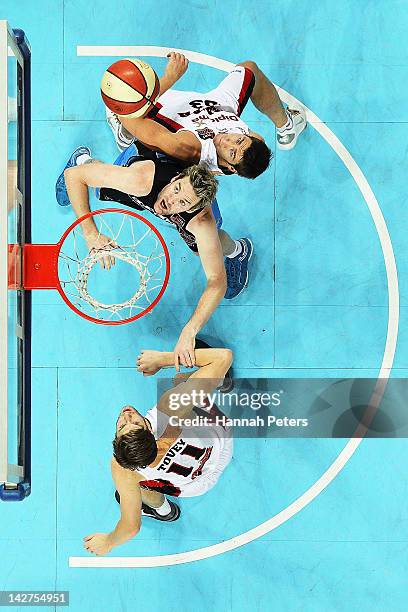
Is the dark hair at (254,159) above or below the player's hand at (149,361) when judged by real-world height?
above

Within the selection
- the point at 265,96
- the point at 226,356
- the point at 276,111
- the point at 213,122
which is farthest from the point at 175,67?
the point at 226,356

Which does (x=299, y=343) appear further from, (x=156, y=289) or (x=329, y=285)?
(x=156, y=289)

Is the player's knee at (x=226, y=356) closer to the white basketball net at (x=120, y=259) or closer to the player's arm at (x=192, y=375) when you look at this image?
the player's arm at (x=192, y=375)

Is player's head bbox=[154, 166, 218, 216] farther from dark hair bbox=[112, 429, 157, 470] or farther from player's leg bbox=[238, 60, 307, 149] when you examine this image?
dark hair bbox=[112, 429, 157, 470]

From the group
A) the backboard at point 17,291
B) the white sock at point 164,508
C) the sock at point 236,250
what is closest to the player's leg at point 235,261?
the sock at point 236,250

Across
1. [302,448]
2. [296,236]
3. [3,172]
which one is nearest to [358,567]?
[302,448]

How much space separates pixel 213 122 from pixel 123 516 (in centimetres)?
251

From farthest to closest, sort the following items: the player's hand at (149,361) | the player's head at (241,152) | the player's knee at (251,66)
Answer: the player's hand at (149,361), the player's knee at (251,66), the player's head at (241,152)

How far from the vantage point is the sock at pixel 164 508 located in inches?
168

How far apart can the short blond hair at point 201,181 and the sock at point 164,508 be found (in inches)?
77.6

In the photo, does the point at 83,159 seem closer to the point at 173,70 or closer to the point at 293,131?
the point at 173,70

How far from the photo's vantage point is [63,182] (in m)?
4.36

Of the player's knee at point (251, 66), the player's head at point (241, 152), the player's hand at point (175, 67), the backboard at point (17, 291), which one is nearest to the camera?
the backboard at point (17, 291)

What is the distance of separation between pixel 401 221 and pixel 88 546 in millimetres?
3007
